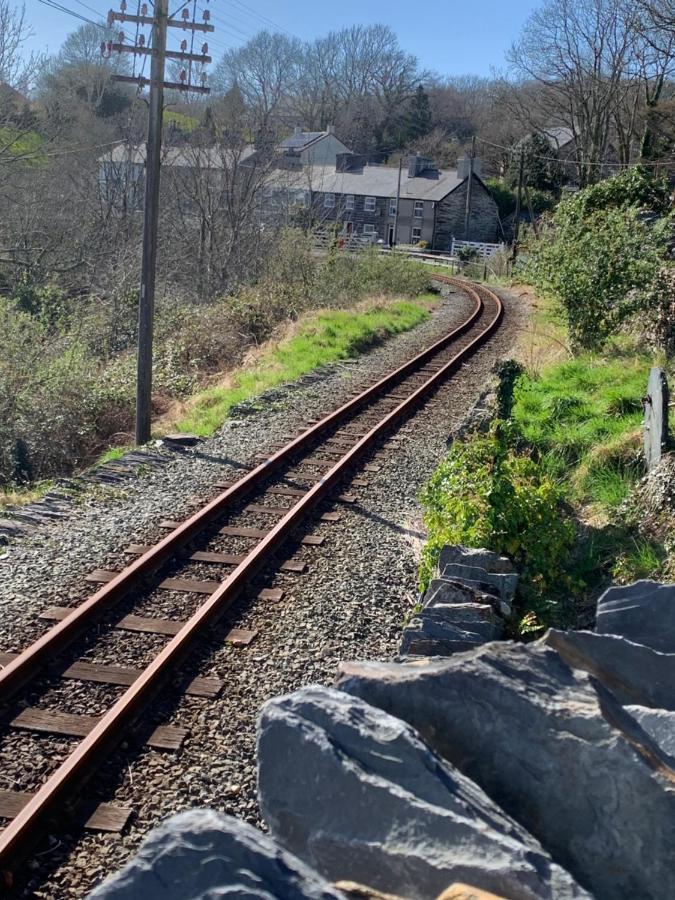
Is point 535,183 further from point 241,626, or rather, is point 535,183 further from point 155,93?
point 241,626

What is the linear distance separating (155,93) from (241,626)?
8814 millimetres

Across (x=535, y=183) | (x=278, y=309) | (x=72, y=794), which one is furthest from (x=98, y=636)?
(x=535, y=183)

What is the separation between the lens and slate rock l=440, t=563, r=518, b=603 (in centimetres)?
639

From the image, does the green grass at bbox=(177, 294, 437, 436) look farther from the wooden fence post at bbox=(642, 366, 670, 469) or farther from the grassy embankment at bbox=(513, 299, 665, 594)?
the wooden fence post at bbox=(642, 366, 670, 469)

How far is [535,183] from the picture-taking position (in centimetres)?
5825

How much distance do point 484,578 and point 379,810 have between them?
3836 mm

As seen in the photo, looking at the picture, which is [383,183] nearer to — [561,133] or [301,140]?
[301,140]

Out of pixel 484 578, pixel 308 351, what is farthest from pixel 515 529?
pixel 308 351

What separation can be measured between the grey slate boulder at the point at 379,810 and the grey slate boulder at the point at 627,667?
1.38 metres

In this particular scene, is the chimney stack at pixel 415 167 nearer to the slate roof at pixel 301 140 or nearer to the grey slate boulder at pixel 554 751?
the slate roof at pixel 301 140

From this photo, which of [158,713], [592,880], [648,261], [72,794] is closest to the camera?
[592,880]

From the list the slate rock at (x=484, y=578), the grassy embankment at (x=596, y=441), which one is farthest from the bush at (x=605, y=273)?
the slate rock at (x=484, y=578)

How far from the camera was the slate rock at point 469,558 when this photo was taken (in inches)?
268

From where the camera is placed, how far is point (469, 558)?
6848mm
